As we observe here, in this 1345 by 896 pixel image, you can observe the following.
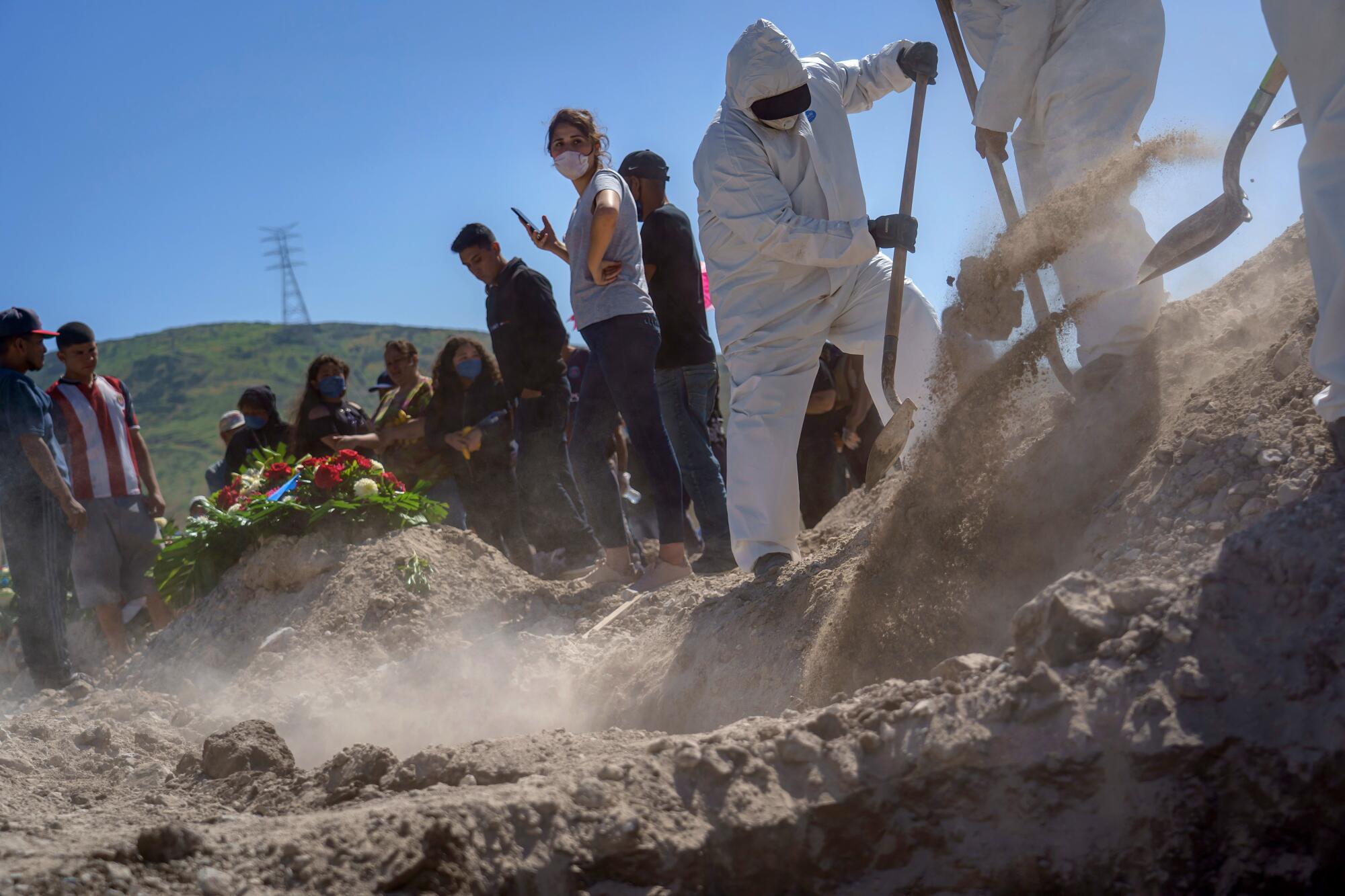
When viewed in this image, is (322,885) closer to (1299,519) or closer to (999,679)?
(999,679)

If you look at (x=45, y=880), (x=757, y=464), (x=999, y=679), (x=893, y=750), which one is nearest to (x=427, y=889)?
(x=45, y=880)

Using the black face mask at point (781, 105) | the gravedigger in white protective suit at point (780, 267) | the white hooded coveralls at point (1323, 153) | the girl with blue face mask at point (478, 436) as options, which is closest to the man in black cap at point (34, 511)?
the girl with blue face mask at point (478, 436)

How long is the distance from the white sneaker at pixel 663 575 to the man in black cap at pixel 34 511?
315 centimetres

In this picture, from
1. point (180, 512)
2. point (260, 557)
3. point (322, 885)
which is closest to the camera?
point (322, 885)

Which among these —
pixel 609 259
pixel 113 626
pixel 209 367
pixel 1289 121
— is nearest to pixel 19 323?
pixel 113 626

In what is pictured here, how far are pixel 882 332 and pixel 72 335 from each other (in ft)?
15.6

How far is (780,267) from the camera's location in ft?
14.4

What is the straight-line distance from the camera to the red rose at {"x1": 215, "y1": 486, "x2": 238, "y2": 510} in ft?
22.3

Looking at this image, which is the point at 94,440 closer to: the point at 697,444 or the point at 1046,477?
the point at 697,444

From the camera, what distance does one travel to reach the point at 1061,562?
3271mm

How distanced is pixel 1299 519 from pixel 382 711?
357cm

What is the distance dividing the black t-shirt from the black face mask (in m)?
1.27

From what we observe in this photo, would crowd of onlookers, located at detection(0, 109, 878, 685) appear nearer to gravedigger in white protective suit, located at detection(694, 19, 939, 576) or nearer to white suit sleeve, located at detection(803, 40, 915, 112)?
gravedigger in white protective suit, located at detection(694, 19, 939, 576)

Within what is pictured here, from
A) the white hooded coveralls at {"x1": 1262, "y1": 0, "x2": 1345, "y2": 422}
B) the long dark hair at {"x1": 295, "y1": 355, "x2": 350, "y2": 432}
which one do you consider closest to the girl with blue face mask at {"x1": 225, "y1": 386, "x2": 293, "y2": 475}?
the long dark hair at {"x1": 295, "y1": 355, "x2": 350, "y2": 432}
